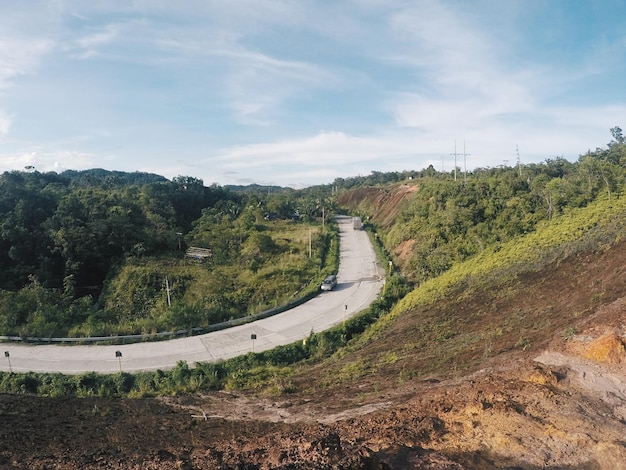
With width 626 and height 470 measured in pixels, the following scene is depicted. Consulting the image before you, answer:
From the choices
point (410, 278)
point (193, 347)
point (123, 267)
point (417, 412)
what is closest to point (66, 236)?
point (123, 267)

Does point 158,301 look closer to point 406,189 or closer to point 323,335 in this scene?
point 323,335

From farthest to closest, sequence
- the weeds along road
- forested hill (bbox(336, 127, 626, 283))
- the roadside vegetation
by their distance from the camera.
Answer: forested hill (bbox(336, 127, 626, 283)) < the weeds along road < the roadside vegetation

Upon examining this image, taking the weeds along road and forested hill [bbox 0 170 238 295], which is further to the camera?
forested hill [bbox 0 170 238 295]

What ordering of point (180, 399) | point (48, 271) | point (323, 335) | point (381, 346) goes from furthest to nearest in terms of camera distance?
point (48, 271), point (323, 335), point (381, 346), point (180, 399)

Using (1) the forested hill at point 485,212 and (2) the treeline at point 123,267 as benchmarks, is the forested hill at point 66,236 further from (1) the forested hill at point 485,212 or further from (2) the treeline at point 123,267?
(1) the forested hill at point 485,212

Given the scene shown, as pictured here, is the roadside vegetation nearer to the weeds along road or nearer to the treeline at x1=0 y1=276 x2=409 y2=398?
the treeline at x1=0 y1=276 x2=409 y2=398

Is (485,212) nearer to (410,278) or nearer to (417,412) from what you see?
(410,278)

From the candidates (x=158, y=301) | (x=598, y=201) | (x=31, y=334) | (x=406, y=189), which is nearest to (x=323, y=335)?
(x=158, y=301)

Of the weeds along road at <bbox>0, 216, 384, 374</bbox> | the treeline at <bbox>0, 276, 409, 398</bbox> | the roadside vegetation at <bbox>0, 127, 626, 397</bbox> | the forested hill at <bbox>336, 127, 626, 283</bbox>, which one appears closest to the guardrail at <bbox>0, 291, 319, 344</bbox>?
the weeds along road at <bbox>0, 216, 384, 374</bbox>
